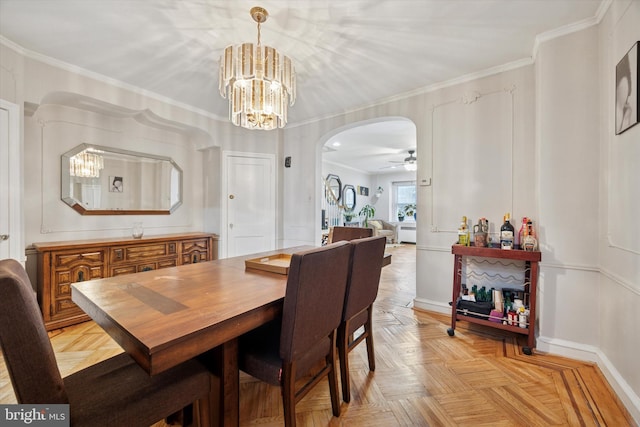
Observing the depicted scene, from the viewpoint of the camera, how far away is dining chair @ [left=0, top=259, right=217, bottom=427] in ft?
2.47

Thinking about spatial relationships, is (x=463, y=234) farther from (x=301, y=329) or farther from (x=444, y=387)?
(x=301, y=329)

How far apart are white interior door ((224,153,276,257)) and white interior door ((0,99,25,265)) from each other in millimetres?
2104

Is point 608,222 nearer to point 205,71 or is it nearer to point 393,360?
point 393,360

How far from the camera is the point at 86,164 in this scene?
318 cm

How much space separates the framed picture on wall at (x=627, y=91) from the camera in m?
1.52

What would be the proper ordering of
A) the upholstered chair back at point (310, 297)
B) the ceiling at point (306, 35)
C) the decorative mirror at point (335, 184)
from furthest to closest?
the decorative mirror at point (335, 184) < the ceiling at point (306, 35) < the upholstered chair back at point (310, 297)

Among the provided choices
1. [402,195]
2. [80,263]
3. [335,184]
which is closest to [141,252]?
[80,263]

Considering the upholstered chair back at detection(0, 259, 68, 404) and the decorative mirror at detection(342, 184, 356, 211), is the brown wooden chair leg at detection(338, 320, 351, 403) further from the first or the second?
the decorative mirror at detection(342, 184, 356, 211)

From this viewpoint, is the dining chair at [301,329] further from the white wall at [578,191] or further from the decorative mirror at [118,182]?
the decorative mirror at [118,182]

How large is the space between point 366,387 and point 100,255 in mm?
2919

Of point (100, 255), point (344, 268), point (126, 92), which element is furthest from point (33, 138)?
point (344, 268)

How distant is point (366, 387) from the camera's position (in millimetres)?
1771

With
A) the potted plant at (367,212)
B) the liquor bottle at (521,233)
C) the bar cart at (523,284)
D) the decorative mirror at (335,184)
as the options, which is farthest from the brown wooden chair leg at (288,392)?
the potted plant at (367,212)

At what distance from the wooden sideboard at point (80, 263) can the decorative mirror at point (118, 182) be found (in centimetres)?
58
